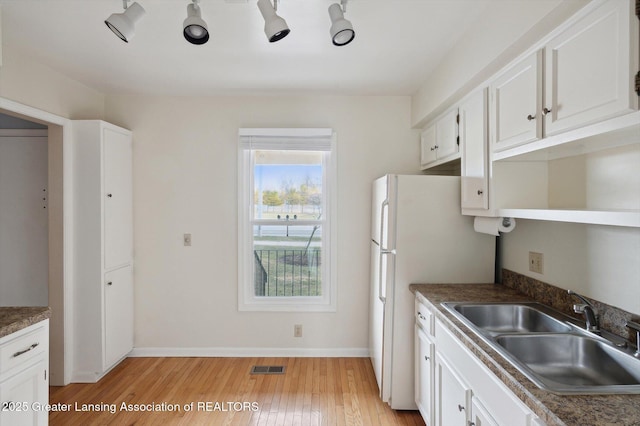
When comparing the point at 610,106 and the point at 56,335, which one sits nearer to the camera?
the point at 610,106

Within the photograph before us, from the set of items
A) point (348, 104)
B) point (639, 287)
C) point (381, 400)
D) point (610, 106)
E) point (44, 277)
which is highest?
point (348, 104)

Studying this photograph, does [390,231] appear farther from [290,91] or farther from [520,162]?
[290,91]

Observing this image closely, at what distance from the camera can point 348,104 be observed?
3.12 m

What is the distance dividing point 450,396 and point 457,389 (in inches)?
4.8

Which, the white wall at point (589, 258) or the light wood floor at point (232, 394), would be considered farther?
the light wood floor at point (232, 394)

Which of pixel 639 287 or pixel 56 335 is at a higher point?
pixel 639 287

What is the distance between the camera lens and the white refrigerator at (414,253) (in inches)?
90.9

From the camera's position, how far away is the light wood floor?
7.32 ft

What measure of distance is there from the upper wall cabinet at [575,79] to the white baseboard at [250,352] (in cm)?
231

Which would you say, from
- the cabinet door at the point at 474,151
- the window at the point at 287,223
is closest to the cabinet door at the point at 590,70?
the cabinet door at the point at 474,151

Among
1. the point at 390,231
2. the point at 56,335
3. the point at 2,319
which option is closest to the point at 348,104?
the point at 390,231

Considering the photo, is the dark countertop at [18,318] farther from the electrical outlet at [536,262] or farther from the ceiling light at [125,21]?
the electrical outlet at [536,262]

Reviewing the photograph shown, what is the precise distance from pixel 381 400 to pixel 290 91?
2.68 m

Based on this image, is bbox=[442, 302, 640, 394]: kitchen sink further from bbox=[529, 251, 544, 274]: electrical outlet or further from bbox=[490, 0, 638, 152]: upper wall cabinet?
bbox=[490, 0, 638, 152]: upper wall cabinet
